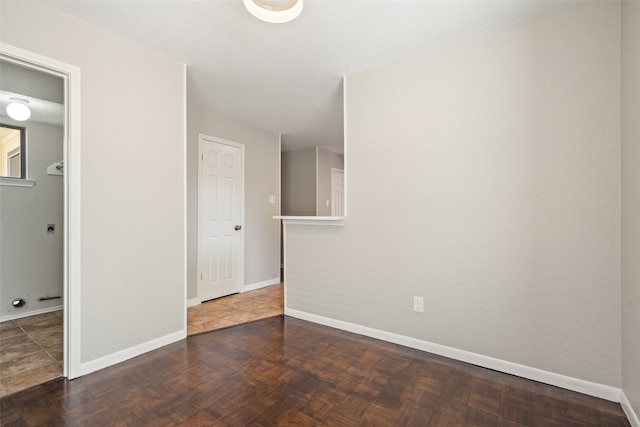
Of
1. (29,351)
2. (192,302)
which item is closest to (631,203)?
(192,302)

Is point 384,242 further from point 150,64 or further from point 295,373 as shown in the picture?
point 150,64

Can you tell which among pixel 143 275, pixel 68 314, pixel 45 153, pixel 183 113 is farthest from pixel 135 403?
pixel 45 153

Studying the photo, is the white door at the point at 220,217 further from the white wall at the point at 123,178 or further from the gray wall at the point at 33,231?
the gray wall at the point at 33,231

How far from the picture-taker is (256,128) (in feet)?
14.6

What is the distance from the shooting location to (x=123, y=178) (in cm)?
222

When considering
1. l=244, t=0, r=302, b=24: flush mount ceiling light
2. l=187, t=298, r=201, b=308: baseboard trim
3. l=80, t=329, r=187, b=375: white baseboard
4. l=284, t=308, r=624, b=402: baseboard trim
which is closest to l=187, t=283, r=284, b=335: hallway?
l=187, t=298, r=201, b=308: baseboard trim

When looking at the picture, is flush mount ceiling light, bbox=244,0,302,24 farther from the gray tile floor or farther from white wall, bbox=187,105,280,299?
the gray tile floor

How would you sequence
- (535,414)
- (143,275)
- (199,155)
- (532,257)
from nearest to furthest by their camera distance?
(535,414) → (532,257) → (143,275) → (199,155)

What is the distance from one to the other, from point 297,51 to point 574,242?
2366 mm

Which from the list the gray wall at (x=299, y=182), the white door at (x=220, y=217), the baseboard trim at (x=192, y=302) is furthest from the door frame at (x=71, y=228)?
the gray wall at (x=299, y=182)

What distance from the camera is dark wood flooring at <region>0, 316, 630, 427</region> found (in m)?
1.58

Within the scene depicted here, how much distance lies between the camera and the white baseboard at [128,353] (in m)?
2.04

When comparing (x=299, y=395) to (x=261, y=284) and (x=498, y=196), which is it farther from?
(x=261, y=284)

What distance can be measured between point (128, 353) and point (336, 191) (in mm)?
Answer: 4625
